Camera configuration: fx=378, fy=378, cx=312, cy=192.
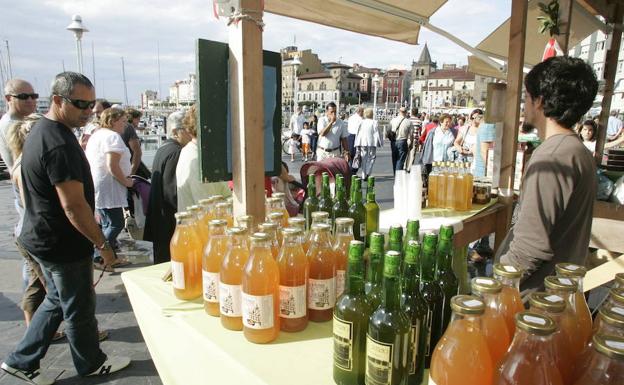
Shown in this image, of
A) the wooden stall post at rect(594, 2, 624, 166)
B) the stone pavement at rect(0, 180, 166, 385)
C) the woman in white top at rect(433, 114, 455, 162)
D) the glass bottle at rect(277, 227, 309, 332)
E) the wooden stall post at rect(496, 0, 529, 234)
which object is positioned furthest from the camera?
the woman in white top at rect(433, 114, 455, 162)

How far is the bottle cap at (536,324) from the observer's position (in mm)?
766

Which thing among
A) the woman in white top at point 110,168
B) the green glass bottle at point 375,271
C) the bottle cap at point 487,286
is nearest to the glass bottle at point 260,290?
the green glass bottle at point 375,271

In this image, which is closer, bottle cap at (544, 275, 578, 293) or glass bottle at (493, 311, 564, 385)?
glass bottle at (493, 311, 564, 385)

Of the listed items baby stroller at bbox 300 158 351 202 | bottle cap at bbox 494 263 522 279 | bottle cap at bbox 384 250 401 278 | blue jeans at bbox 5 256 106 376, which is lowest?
blue jeans at bbox 5 256 106 376

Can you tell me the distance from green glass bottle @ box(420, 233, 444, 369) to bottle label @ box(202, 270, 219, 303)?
82 centimetres

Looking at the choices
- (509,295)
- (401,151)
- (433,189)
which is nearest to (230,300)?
(509,295)

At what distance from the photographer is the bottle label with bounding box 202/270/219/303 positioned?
155cm

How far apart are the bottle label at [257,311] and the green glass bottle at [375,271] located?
1.24ft

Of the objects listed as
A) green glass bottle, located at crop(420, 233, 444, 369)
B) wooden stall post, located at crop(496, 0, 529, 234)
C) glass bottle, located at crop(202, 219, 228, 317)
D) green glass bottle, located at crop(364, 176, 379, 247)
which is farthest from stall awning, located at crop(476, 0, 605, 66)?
glass bottle, located at crop(202, 219, 228, 317)

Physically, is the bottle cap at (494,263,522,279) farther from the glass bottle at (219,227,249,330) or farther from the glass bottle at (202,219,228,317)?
the glass bottle at (202,219,228,317)

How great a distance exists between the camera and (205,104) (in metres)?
1.68

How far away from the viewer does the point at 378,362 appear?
1.03 meters

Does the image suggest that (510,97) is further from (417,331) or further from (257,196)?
(417,331)

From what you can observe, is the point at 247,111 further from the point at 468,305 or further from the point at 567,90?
the point at 567,90
